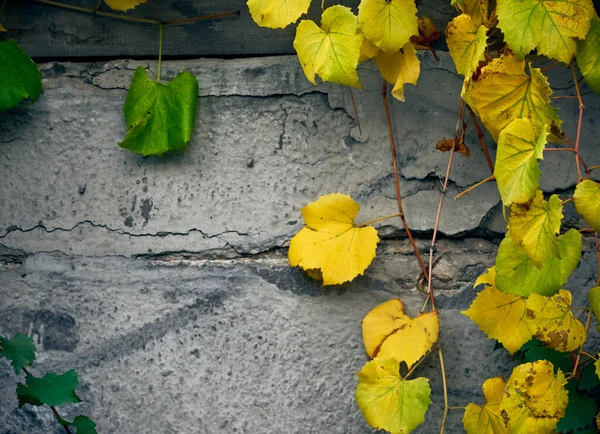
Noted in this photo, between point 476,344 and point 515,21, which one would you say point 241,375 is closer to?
point 476,344

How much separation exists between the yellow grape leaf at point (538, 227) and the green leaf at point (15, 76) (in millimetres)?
917

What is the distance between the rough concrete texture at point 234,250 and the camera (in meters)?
1.35

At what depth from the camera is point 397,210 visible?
1.37 meters

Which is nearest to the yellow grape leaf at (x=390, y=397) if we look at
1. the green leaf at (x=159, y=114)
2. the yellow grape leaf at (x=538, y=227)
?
the yellow grape leaf at (x=538, y=227)

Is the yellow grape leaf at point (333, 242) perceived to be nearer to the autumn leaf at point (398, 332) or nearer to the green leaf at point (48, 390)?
the autumn leaf at point (398, 332)

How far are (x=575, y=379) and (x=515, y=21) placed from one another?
0.66 m

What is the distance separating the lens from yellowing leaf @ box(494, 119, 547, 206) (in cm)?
100

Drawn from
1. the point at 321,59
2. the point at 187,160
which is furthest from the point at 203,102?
the point at 321,59

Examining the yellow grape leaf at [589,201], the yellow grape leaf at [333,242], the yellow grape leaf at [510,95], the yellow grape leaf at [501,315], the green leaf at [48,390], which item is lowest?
the green leaf at [48,390]

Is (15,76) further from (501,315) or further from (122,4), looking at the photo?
(501,315)

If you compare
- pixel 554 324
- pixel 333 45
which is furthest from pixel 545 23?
pixel 554 324

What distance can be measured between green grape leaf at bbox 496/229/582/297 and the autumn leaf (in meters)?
0.22

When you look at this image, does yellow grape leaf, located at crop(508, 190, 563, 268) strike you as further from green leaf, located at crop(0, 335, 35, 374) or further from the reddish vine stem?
green leaf, located at crop(0, 335, 35, 374)

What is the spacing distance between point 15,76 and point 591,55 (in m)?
1.03
